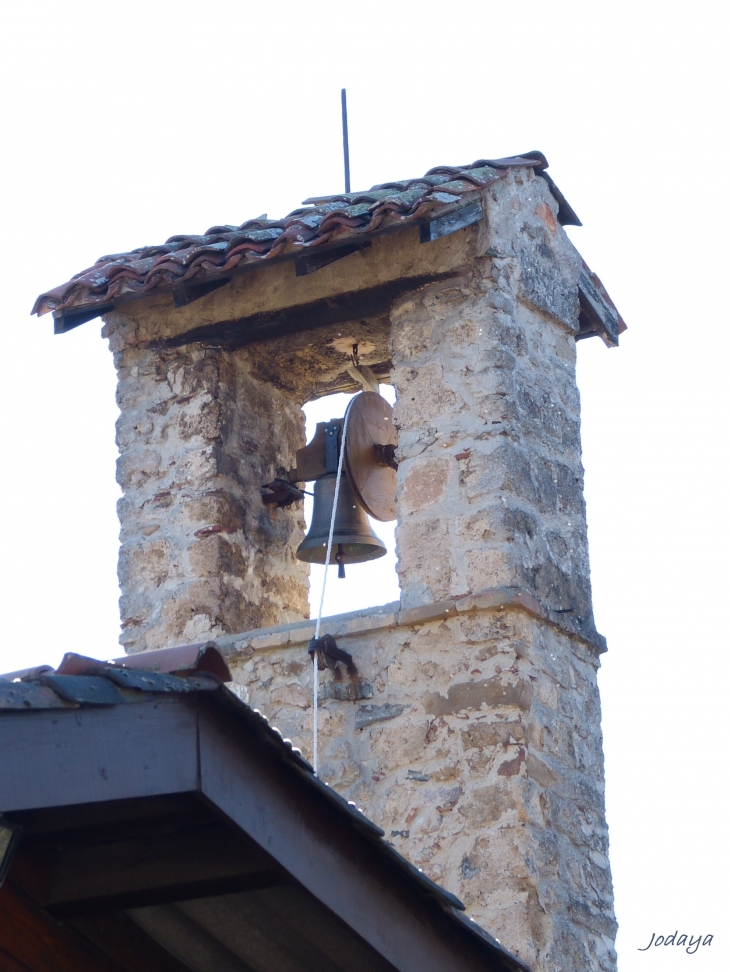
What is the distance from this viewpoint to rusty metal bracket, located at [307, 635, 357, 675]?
459cm

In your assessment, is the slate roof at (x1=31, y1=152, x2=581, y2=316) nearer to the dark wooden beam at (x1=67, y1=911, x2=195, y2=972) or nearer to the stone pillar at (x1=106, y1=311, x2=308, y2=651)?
the stone pillar at (x1=106, y1=311, x2=308, y2=651)

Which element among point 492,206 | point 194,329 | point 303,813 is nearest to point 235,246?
point 194,329

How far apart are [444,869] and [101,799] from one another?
241 cm

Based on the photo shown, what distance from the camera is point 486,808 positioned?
4258 mm

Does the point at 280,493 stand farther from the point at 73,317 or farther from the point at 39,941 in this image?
the point at 39,941

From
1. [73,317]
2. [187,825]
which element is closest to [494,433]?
[73,317]

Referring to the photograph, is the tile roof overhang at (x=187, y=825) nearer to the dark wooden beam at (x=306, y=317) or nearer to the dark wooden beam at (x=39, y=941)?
the dark wooden beam at (x=39, y=941)

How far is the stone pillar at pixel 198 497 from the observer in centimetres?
502

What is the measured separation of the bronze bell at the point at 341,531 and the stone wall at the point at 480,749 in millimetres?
376

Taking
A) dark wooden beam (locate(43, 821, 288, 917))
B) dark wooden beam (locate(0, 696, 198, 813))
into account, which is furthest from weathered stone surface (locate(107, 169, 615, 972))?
dark wooden beam (locate(0, 696, 198, 813))

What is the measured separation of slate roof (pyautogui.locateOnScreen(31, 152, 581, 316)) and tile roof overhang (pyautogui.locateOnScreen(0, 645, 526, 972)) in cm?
255

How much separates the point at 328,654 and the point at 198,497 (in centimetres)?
79

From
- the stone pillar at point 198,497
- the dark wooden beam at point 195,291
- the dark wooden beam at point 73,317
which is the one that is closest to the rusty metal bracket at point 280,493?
the stone pillar at point 198,497

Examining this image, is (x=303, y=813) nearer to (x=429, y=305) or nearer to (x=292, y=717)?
(x=292, y=717)
